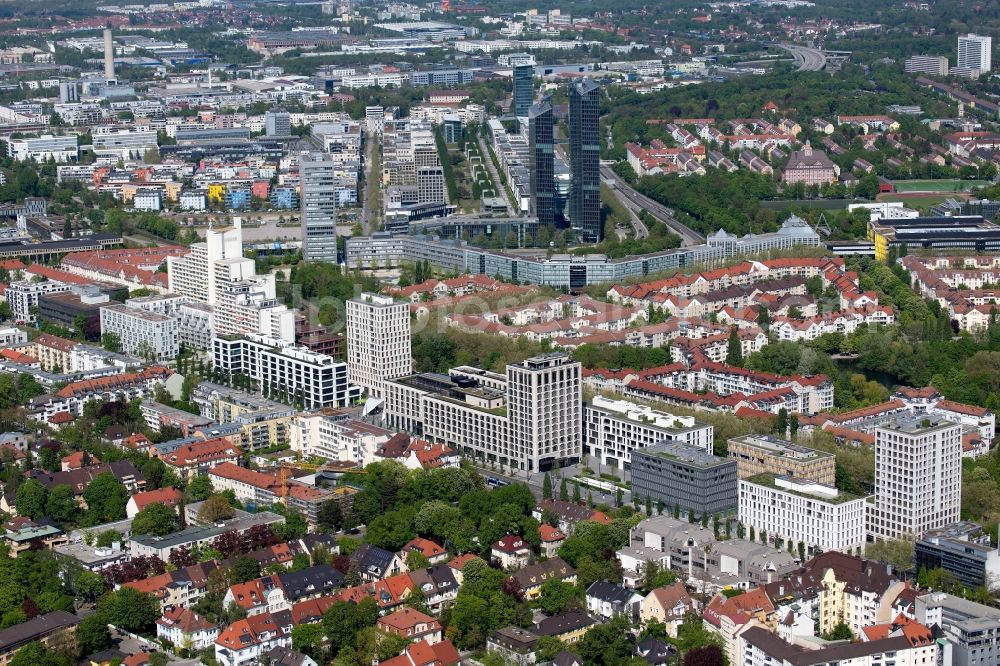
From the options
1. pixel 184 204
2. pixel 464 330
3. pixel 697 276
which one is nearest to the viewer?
pixel 464 330

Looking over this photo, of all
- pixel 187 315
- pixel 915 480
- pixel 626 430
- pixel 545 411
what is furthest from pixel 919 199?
pixel 915 480

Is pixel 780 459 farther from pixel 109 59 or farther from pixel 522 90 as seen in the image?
pixel 109 59

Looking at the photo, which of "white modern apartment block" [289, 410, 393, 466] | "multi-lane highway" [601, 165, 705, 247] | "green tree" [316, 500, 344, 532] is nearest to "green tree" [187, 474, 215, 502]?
"green tree" [316, 500, 344, 532]

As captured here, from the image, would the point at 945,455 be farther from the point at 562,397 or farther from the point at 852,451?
the point at 562,397

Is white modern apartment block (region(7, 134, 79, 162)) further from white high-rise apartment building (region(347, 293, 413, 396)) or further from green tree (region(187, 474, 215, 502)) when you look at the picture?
green tree (region(187, 474, 215, 502))

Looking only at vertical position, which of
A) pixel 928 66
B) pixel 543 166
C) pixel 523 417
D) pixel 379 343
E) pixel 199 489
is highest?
pixel 928 66

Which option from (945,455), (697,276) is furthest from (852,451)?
(697,276)

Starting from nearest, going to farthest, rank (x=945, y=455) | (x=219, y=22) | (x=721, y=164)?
(x=945, y=455), (x=721, y=164), (x=219, y=22)
